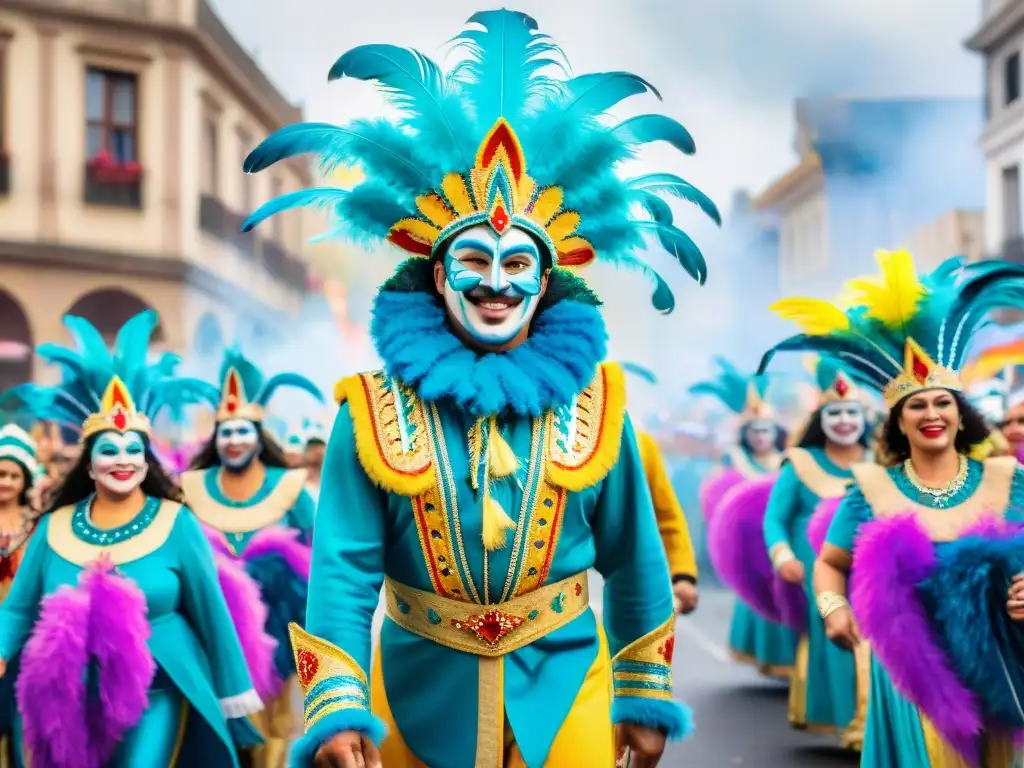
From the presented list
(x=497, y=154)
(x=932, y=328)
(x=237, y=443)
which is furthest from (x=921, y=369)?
(x=237, y=443)

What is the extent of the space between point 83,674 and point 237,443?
3305 mm

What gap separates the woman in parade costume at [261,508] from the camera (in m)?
8.24

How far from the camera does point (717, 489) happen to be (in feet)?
46.9

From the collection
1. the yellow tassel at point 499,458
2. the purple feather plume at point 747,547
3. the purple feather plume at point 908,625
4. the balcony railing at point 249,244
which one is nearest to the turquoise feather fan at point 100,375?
the purple feather plume at point 908,625

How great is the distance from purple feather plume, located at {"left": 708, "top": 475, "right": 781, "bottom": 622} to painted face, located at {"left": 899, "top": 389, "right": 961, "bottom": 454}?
198 inches

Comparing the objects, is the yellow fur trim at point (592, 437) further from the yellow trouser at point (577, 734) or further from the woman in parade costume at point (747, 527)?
the woman in parade costume at point (747, 527)

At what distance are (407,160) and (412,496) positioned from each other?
35.5 inches

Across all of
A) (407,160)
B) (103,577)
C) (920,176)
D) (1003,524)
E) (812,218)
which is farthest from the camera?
(812,218)

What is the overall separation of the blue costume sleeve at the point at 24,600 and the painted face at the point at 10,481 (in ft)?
5.10

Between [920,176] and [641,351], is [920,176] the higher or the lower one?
the higher one

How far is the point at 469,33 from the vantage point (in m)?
4.28

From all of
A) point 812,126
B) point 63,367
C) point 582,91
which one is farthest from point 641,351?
point 582,91

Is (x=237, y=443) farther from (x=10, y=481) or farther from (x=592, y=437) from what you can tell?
(x=592, y=437)

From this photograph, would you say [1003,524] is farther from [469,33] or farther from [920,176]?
[920,176]
